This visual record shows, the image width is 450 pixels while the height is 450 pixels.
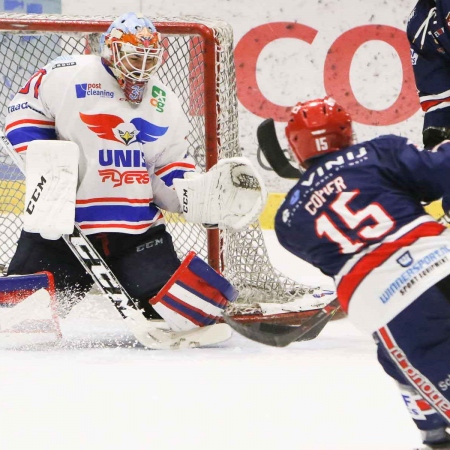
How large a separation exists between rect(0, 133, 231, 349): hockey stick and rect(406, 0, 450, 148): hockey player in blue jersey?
0.88 m

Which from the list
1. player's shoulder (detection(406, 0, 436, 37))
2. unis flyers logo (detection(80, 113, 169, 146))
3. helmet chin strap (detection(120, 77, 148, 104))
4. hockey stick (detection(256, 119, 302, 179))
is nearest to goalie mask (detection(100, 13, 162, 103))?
helmet chin strap (detection(120, 77, 148, 104))

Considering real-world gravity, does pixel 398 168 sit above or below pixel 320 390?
above

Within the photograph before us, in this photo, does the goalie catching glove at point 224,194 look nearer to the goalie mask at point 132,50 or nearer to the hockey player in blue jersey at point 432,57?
the goalie mask at point 132,50

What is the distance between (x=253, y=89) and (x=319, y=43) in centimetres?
40

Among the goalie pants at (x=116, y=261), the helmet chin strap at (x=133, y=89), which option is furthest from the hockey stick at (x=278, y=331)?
the helmet chin strap at (x=133, y=89)

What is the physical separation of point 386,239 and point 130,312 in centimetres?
146

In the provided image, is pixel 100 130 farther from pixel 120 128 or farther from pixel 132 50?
pixel 132 50

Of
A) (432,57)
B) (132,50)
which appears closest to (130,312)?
(132,50)

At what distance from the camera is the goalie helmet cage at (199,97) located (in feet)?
11.0

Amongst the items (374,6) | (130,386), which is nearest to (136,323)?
(130,386)

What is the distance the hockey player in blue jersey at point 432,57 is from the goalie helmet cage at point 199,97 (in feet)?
2.20

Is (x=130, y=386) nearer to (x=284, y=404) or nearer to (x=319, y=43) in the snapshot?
(x=284, y=404)

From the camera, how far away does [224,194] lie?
9.87ft

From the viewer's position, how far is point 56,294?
125 inches
